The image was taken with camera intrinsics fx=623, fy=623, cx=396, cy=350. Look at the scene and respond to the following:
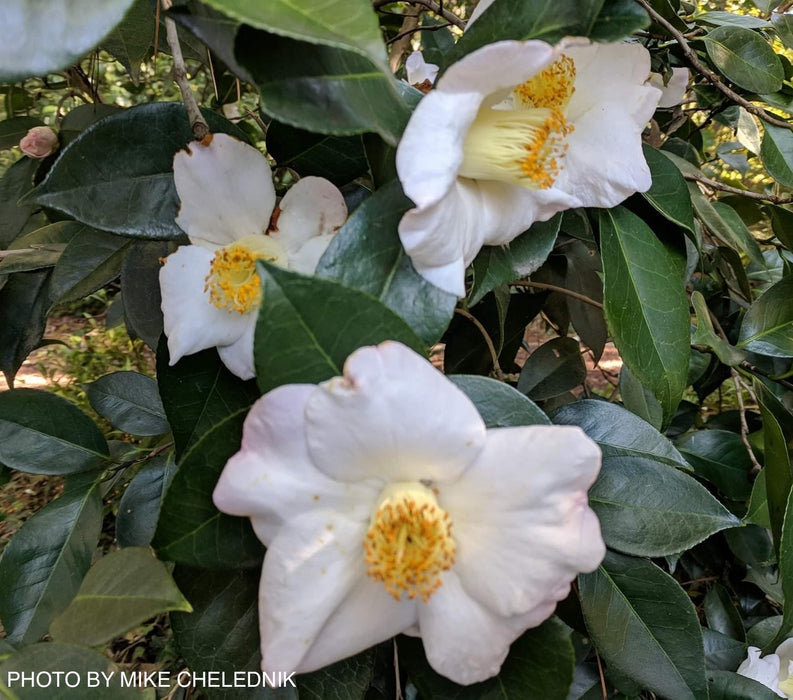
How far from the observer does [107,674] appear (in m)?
0.41

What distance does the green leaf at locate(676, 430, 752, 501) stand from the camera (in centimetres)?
95

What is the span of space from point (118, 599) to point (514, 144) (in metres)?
0.42

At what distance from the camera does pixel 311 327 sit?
38 centimetres

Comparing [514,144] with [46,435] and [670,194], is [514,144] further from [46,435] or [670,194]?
[46,435]

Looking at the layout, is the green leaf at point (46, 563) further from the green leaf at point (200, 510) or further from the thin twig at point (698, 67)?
the thin twig at point (698, 67)

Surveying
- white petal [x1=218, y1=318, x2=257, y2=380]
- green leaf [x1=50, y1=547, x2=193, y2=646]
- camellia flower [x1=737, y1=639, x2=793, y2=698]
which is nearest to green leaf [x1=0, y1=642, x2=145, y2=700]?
green leaf [x1=50, y1=547, x2=193, y2=646]

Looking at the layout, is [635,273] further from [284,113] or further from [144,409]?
[144,409]

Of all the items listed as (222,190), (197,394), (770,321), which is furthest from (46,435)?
(770,321)

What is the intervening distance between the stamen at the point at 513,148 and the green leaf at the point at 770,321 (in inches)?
21.4

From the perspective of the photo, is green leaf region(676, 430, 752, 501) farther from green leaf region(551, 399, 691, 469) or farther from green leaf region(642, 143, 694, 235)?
green leaf region(642, 143, 694, 235)

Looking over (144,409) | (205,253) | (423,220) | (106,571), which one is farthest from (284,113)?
(144,409)

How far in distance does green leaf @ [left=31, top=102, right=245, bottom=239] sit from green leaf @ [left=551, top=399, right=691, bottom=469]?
1.44 feet

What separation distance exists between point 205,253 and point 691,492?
0.49 meters

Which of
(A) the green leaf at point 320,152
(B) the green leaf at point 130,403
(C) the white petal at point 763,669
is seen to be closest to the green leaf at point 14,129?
(B) the green leaf at point 130,403
